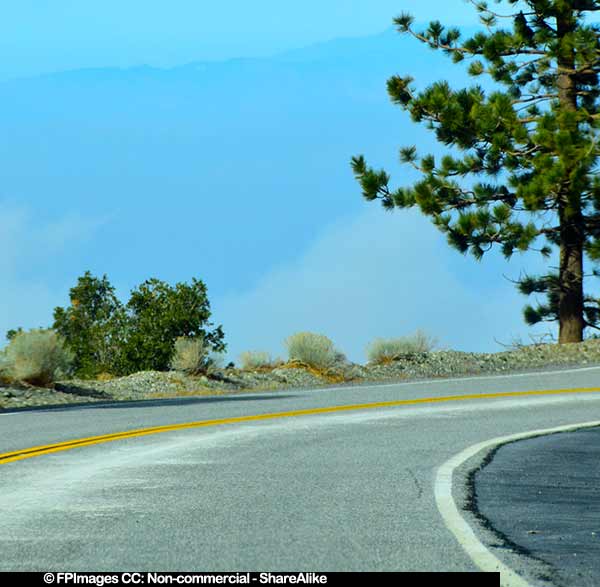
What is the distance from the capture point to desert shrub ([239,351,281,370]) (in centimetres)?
2681

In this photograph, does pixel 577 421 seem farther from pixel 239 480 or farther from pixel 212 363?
pixel 212 363

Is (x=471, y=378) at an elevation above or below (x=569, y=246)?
below

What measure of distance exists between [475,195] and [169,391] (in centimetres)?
1346

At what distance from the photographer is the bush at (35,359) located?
2298 centimetres

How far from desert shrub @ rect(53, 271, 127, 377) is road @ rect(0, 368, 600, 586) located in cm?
1968

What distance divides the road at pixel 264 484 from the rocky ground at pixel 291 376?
3.57 meters

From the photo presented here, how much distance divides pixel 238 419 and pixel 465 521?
27.9 ft

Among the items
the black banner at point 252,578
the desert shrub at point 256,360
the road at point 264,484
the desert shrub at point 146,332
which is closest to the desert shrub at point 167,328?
the desert shrub at point 146,332

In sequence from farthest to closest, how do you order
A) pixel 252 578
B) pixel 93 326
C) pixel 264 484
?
1. pixel 93 326
2. pixel 264 484
3. pixel 252 578

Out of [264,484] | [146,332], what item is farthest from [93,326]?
[264,484]

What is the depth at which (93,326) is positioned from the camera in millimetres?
42312

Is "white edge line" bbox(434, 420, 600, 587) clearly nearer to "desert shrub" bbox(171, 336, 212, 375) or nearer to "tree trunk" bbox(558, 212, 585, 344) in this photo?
"desert shrub" bbox(171, 336, 212, 375)

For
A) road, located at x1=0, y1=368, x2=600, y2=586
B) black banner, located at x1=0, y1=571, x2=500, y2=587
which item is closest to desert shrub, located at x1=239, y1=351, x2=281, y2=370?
road, located at x1=0, y1=368, x2=600, y2=586

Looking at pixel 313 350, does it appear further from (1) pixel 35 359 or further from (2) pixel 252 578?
(2) pixel 252 578
